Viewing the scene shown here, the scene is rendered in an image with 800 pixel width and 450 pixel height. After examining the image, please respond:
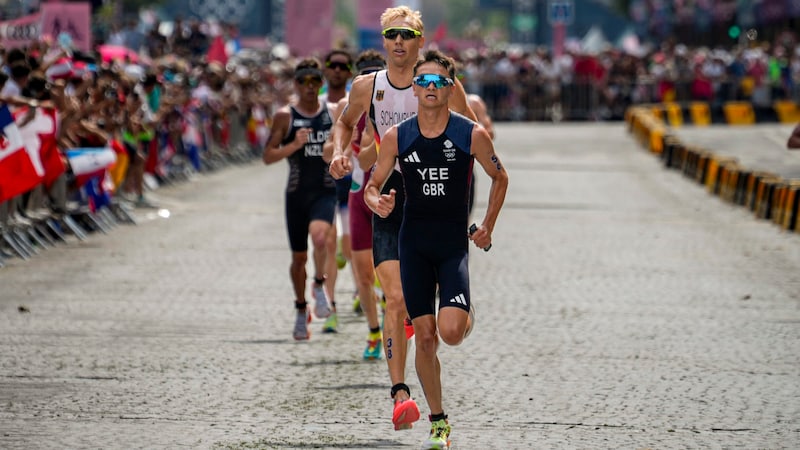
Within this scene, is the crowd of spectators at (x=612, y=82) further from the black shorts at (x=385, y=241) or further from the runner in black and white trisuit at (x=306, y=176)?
the black shorts at (x=385, y=241)

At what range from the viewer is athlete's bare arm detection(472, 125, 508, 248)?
7965mm

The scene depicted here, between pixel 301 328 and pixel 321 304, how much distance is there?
29 centimetres

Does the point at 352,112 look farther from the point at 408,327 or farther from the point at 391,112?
the point at 408,327

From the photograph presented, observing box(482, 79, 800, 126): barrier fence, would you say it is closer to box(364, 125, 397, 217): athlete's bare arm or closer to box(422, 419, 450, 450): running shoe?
box(364, 125, 397, 217): athlete's bare arm

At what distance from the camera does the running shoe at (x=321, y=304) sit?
11852mm

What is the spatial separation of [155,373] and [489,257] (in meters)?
7.23

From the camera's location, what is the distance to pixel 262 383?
990 cm

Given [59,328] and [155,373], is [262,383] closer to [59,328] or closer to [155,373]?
[155,373]

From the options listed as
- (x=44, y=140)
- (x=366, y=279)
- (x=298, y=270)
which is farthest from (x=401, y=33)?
(x=44, y=140)

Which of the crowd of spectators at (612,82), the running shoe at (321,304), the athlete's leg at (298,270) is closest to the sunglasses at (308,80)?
the athlete's leg at (298,270)

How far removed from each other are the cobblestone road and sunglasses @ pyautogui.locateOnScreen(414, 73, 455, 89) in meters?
1.83

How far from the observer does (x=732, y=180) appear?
78.2 ft

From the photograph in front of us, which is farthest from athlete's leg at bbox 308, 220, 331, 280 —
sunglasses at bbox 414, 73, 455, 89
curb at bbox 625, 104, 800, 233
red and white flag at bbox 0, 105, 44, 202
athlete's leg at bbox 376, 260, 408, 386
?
curb at bbox 625, 104, 800, 233

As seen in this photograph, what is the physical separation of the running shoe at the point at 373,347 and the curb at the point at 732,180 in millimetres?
10147
